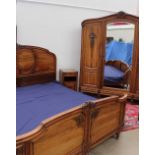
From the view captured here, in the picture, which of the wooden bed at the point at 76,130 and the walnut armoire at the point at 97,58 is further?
the walnut armoire at the point at 97,58

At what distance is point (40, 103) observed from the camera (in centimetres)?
266

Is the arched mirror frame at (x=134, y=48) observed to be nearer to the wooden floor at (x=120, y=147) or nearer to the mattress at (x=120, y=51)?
the mattress at (x=120, y=51)

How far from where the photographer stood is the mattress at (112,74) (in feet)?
13.4

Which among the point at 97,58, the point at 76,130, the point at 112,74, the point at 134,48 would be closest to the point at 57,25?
the point at 97,58

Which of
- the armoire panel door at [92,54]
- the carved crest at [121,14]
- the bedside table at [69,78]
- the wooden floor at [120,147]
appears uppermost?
the carved crest at [121,14]

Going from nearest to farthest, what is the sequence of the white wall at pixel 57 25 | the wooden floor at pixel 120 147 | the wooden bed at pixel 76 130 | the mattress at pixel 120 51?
the wooden bed at pixel 76 130 < the wooden floor at pixel 120 147 < the white wall at pixel 57 25 < the mattress at pixel 120 51

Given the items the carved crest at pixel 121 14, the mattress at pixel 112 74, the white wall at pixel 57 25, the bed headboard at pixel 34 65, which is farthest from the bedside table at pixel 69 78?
the carved crest at pixel 121 14

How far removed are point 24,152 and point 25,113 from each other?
82 cm

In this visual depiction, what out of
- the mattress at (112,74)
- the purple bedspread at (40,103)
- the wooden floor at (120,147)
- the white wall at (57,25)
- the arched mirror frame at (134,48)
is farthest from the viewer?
the mattress at (112,74)

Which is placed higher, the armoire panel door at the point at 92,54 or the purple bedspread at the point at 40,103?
the armoire panel door at the point at 92,54

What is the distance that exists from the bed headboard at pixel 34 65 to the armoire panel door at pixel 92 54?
66 centimetres
